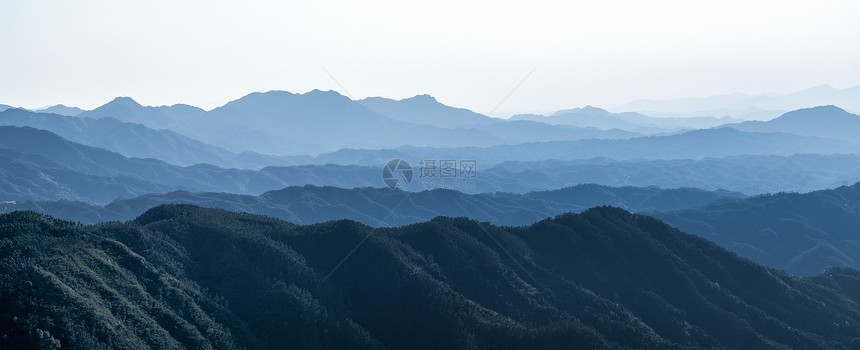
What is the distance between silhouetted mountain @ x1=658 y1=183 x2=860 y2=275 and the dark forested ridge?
5584 centimetres

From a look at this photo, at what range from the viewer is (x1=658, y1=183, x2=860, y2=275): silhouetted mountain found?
12133 centimetres

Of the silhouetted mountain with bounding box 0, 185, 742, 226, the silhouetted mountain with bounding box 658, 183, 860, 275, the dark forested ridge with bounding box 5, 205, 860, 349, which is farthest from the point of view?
the silhouetted mountain with bounding box 0, 185, 742, 226

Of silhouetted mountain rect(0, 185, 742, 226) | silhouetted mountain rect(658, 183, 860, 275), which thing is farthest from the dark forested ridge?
silhouetted mountain rect(0, 185, 742, 226)

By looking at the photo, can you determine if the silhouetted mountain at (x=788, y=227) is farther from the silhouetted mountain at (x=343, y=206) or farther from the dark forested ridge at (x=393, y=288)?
the dark forested ridge at (x=393, y=288)

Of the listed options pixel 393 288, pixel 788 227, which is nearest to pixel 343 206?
pixel 788 227

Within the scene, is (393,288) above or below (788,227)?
above

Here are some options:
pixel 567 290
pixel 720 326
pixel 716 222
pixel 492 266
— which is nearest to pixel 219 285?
pixel 492 266

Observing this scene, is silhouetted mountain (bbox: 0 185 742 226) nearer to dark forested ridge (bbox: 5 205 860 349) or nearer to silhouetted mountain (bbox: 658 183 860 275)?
silhouetted mountain (bbox: 658 183 860 275)

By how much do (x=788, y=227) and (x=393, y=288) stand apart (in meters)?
110

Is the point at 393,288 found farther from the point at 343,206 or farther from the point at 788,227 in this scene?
the point at 343,206

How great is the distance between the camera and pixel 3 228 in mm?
45344

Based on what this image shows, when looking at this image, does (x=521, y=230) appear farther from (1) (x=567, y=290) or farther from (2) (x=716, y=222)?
(2) (x=716, y=222)

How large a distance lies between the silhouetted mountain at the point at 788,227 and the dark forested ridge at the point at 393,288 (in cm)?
5584

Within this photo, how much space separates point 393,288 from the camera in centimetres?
5381
